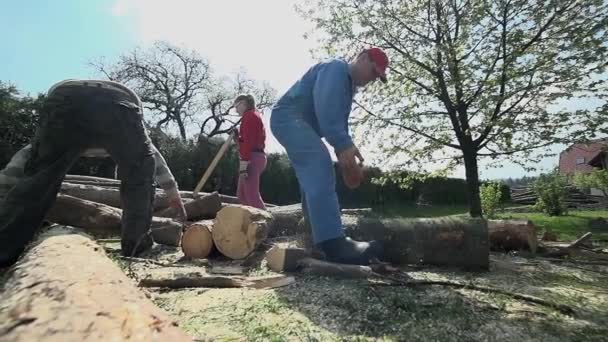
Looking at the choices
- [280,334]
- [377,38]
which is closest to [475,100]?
[377,38]

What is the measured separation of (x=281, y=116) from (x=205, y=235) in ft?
4.41

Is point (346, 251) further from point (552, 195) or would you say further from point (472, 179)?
point (552, 195)

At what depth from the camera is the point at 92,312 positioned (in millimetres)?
1053

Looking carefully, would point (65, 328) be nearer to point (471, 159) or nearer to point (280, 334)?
point (280, 334)

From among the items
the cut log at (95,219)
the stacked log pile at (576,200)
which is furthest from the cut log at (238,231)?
the stacked log pile at (576,200)

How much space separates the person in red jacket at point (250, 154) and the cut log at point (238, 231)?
1683mm

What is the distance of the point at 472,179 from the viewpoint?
26.8 feet

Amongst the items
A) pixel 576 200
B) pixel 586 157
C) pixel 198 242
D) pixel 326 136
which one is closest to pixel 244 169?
pixel 198 242

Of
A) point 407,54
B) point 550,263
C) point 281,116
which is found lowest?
point 550,263

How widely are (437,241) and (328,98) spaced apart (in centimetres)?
153

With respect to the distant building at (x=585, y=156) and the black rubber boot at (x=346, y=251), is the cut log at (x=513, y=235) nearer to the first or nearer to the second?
the black rubber boot at (x=346, y=251)

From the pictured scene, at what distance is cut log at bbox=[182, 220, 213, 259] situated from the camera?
3.65 m

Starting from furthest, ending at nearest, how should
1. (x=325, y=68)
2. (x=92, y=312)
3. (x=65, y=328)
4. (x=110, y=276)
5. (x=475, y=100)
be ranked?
(x=475, y=100)
(x=325, y=68)
(x=110, y=276)
(x=92, y=312)
(x=65, y=328)

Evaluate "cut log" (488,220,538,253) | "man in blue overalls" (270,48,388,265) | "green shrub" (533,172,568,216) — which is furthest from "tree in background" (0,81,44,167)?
"green shrub" (533,172,568,216)
